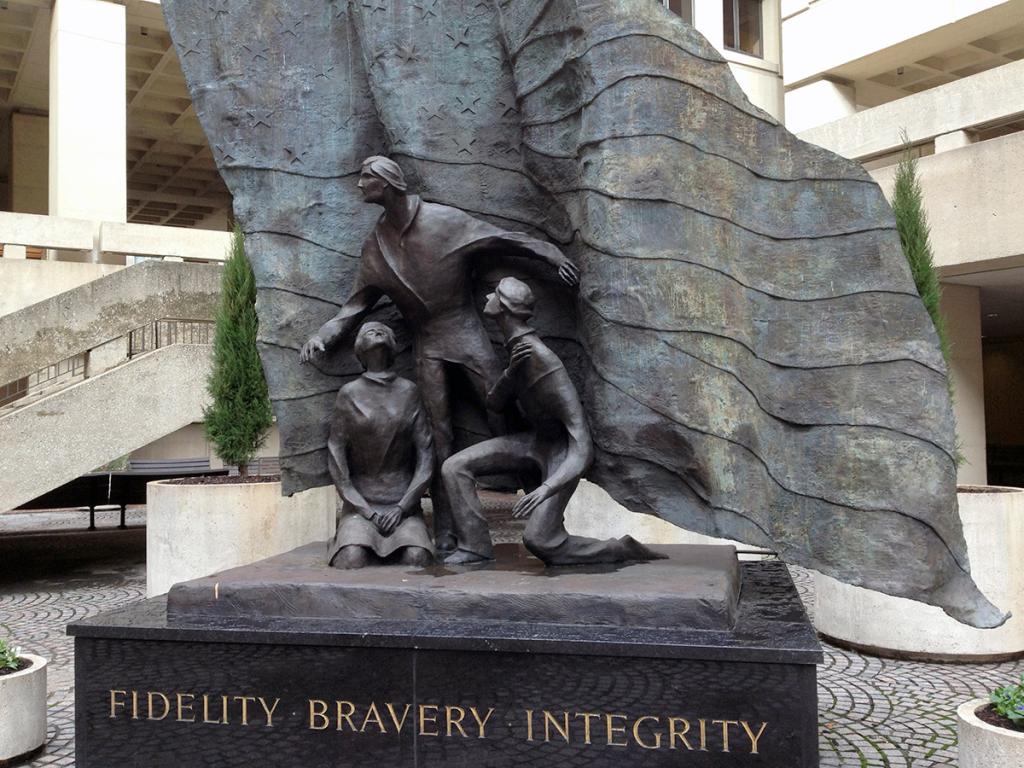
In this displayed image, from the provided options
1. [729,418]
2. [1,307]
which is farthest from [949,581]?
[1,307]

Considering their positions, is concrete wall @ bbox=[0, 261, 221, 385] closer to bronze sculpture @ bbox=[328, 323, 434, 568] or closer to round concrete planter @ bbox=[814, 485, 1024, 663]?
bronze sculpture @ bbox=[328, 323, 434, 568]

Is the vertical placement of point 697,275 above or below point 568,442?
above

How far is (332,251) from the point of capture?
549 cm

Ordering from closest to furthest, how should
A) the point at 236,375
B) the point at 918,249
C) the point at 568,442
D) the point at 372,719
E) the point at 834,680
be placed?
the point at 372,719, the point at 568,442, the point at 834,680, the point at 918,249, the point at 236,375

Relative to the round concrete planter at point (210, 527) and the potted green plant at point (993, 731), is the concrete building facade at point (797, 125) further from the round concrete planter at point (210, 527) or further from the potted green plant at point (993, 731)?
the potted green plant at point (993, 731)

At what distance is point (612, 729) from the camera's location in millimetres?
3771

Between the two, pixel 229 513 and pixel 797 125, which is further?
pixel 797 125

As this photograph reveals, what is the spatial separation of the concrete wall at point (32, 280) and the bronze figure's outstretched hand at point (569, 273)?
418 inches

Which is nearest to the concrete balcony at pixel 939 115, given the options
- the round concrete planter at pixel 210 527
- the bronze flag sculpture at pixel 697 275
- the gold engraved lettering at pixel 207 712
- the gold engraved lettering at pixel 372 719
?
the bronze flag sculpture at pixel 697 275

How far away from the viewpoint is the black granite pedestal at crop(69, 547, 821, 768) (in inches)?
146

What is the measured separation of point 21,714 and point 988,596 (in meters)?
6.47

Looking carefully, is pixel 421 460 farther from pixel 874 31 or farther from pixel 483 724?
pixel 874 31

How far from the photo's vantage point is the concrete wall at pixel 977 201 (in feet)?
34.2

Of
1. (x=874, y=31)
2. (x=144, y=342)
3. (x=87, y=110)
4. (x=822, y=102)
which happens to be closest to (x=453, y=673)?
(x=144, y=342)
